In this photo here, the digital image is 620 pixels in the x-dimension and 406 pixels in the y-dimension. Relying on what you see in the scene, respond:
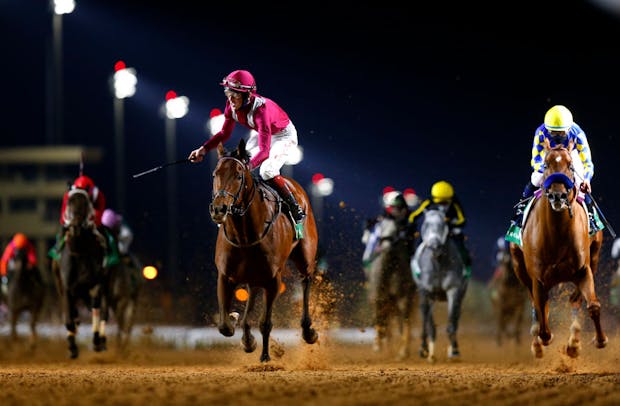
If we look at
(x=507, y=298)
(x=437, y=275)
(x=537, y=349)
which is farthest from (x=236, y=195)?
(x=507, y=298)

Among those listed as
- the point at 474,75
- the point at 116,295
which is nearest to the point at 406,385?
the point at 116,295

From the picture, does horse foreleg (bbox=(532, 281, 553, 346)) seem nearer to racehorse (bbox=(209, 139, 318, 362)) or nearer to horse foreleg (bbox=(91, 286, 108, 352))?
racehorse (bbox=(209, 139, 318, 362))

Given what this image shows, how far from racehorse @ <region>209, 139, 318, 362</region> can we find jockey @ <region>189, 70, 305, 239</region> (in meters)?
0.23

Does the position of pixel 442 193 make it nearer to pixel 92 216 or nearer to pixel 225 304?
pixel 92 216

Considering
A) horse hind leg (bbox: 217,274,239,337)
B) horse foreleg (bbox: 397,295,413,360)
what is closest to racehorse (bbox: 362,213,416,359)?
horse foreleg (bbox: 397,295,413,360)

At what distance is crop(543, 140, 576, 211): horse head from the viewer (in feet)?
42.9

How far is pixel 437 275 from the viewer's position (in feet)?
63.8

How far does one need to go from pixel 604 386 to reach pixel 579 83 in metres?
21.2

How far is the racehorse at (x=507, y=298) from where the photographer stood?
78.4ft

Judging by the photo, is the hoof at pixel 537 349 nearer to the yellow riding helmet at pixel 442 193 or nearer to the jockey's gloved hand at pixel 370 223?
the yellow riding helmet at pixel 442 193

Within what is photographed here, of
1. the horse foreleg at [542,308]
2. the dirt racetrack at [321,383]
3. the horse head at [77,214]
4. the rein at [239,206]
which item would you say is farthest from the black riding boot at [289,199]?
the horse head at [77,214]

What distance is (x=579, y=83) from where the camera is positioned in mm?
31812

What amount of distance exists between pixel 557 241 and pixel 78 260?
736 cm

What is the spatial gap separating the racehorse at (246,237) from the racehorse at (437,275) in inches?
187
